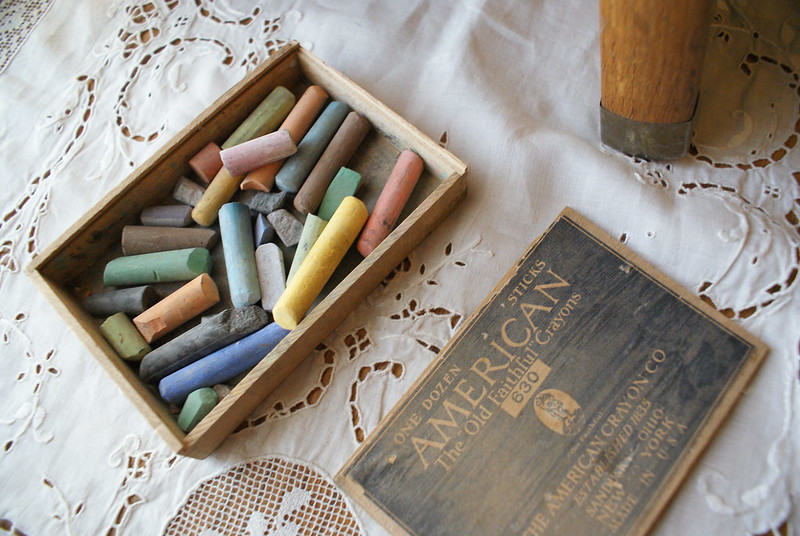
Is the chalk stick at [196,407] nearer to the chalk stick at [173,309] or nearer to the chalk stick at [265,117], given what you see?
the chalk stick at [173,309]

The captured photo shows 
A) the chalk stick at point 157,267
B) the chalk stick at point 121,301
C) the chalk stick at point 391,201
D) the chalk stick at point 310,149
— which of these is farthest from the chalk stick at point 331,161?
the chalk stick at point 121,301

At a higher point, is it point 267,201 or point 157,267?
point 267,201

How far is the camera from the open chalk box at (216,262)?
42.4 inches

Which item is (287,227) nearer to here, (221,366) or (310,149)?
(310,149)

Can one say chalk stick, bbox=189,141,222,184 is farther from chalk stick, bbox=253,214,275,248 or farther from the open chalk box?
chalk stick, bbox=253,214,275,248

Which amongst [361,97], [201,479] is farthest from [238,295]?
[361,97]

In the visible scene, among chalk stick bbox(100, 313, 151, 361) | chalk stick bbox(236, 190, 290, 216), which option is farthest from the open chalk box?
chalk stick bbox(236, 190, 290, 216)

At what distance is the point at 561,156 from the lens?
128 centimetres

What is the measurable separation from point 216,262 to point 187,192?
6.5 inches

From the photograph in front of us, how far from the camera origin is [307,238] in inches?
47.6

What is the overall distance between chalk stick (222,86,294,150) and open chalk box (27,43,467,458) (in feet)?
0.10

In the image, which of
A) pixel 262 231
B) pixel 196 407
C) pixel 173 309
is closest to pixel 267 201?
pixel 262 231

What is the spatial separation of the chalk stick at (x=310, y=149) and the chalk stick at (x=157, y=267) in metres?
0.22

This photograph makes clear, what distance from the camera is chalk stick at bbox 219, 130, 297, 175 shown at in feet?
4.12
